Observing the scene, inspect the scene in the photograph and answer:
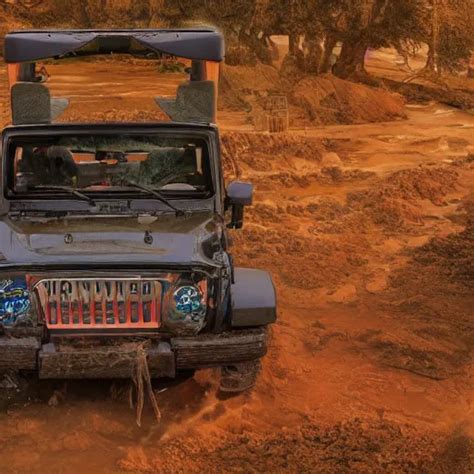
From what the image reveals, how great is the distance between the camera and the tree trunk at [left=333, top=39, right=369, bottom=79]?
875 inches

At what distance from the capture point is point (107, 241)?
552cm

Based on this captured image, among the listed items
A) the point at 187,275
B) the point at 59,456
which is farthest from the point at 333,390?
the point at 59,456

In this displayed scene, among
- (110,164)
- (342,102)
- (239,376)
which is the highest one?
(110,164)

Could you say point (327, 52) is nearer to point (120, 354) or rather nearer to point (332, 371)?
point (332, 371)

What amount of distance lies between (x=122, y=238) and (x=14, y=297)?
2.68ft

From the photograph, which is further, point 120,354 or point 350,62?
point 350,62

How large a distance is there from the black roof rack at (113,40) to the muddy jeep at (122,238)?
10mm

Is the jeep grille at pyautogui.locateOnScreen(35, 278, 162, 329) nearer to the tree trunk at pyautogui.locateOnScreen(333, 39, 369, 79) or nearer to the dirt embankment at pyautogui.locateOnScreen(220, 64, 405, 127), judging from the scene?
the dirt embankment at pyautogui.locateOnScreen(220, 64, 405, 127)

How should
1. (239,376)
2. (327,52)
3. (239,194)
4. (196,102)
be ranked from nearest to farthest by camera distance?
(239,376) → (239,194) → (196,102) → (327,52)

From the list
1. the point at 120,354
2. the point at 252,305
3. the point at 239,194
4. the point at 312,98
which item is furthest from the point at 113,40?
the point at 312,98

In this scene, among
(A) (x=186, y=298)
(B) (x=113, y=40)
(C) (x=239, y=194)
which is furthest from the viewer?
(B) (x=113, y=40)

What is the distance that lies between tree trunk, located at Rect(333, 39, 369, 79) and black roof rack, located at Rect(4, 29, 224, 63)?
1625 cm

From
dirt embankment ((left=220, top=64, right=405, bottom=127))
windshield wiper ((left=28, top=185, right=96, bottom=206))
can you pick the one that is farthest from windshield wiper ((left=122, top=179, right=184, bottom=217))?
dirt embankment ((left=220, top=64, right=405, bottom=127))

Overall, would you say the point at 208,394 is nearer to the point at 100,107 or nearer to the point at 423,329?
the point at 423,329
